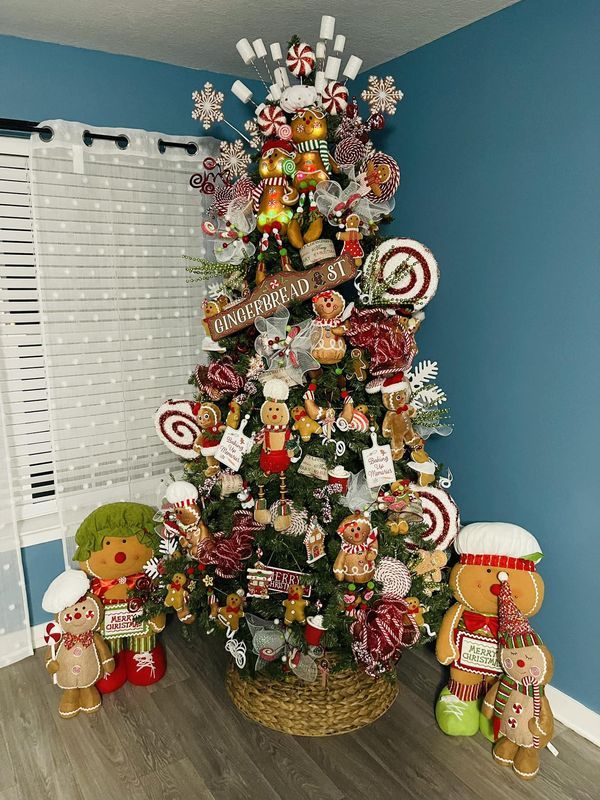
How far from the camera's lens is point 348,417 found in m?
1.91

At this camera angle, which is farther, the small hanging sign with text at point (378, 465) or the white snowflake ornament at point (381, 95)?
the white snowflake ornament at point (381, 95)

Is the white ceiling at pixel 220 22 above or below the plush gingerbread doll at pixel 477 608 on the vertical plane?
above

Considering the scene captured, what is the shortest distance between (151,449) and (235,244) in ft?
3.76

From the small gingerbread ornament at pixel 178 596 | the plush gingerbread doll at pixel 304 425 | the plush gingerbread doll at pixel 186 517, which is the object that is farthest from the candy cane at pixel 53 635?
the plush gingerbread doll at pixel 304 425

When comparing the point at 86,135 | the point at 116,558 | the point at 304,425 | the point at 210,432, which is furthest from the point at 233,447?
the point at 86,135

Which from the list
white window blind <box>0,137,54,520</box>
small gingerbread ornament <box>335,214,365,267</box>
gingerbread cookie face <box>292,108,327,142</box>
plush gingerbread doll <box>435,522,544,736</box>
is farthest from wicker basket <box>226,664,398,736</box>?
gingerbread cookie face <box>292,108,327,142</box>

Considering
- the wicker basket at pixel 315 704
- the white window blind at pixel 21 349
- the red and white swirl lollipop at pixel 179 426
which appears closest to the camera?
the wicker basket at pixel 315 704

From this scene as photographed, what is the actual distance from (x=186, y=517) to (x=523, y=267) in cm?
144

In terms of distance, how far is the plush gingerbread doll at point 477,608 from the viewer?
2.02 metres

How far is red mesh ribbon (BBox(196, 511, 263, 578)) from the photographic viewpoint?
2.00 m

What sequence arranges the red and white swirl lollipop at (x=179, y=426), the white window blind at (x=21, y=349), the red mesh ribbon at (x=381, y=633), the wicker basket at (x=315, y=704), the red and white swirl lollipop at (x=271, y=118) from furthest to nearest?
the white window blind at (x=21, y=349)
the red and white swirl lollipop at (x=179, y=426)
the wicker basket at (x=315, y=704)
the red and white swirl lollipop at (x=271, y=118)
the red mesh ribbon at (x=381, y=633)

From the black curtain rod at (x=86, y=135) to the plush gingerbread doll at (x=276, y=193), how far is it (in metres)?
0.77

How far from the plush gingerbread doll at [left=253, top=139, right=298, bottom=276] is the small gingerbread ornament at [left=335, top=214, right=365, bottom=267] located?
181mm

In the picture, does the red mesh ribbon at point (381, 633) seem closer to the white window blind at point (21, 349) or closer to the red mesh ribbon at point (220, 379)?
the red mesh ribbon at point (220, 379)
